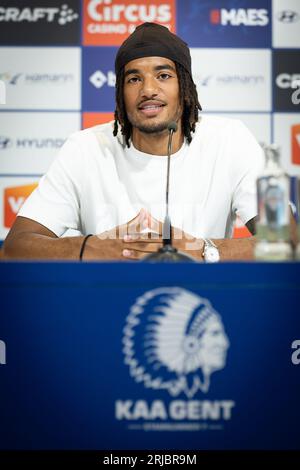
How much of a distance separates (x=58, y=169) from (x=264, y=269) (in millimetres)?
1173

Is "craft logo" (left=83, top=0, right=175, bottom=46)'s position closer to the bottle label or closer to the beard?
the beard

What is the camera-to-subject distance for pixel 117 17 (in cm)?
299

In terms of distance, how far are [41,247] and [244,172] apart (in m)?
0.65

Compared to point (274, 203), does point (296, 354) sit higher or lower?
lower

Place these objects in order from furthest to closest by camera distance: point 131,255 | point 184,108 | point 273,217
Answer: point 184,108
point 131,255
point 273,217

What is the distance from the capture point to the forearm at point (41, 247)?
1.41 meters

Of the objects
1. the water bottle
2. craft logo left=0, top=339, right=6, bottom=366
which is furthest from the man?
craft logo left=0, top=339, right=6, bottom=366

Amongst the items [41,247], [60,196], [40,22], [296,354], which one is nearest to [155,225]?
[41,247]

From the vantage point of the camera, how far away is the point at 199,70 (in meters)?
3.00

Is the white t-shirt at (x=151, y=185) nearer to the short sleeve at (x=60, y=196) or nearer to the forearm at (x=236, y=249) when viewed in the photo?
the short sleeve at (x=60, y=196)

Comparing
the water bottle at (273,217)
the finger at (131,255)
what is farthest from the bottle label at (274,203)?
the finger at (131,255)

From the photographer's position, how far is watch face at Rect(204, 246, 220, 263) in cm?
142

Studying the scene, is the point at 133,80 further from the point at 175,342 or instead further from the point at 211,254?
the point at 175,342

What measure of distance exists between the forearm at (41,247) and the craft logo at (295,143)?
5.66ft
